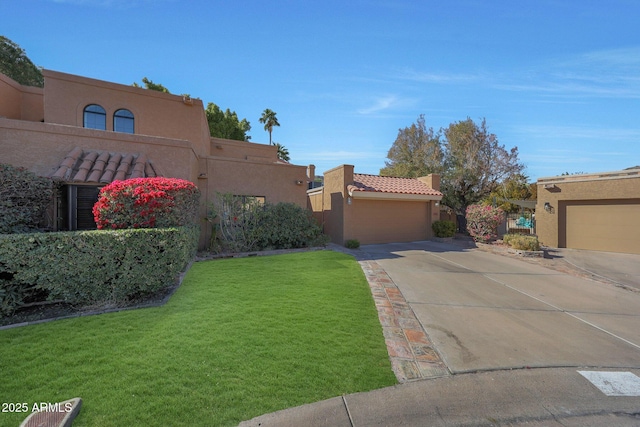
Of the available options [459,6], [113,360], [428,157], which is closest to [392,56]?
[459,6]

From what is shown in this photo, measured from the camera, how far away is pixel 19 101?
579 inches

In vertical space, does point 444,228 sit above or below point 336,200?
below

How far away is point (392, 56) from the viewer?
1084cm

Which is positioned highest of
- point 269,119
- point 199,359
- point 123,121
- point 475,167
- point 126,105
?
point 269,119

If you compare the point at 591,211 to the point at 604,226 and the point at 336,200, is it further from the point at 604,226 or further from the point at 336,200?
the point at 336,200

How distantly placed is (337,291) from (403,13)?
931 centimetres

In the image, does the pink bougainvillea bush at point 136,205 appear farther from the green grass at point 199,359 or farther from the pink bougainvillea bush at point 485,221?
the pink bougainvillea bush at point 485,221

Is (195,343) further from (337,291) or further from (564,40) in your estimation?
(564,40)

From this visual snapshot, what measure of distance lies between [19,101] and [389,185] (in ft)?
69.1

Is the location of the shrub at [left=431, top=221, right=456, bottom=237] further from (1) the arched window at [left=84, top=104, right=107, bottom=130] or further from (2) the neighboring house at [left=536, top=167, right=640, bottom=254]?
(1) the arched window at [left=84, top=104, right=107, bottom=130]

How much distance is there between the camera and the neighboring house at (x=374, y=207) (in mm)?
15203

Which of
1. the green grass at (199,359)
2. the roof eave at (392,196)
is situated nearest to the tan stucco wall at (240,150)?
the roof eave at (392,196)

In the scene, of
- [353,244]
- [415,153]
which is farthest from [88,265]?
[415,153]

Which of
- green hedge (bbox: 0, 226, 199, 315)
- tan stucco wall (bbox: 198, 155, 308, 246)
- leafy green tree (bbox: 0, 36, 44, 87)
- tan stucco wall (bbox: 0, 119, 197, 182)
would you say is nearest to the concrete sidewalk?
green hedge (bbox: 0, 226, 199, 315)
